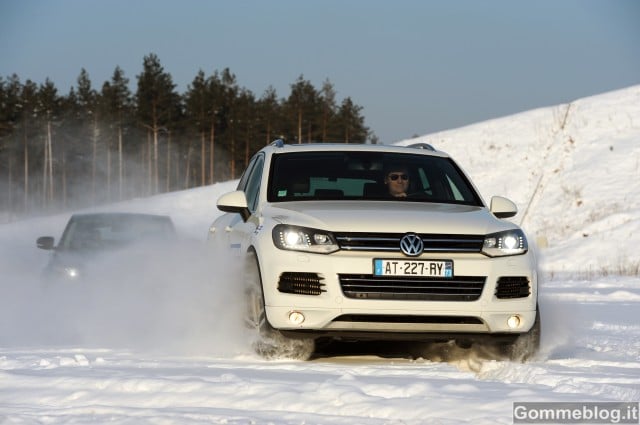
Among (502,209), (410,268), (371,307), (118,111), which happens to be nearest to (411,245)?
(410,268)

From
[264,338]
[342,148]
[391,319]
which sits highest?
[342,148]

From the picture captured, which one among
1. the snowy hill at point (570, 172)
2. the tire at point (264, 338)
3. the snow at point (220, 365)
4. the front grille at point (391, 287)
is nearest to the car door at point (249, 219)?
the snow at point (220, 365)

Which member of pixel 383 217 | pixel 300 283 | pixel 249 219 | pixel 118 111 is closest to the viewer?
pixel 300 283

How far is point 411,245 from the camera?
322 inches

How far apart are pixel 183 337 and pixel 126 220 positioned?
734 cm

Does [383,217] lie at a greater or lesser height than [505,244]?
greater

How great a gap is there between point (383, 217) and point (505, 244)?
0.87 metres

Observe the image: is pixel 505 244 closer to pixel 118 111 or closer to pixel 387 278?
pixel 387 278

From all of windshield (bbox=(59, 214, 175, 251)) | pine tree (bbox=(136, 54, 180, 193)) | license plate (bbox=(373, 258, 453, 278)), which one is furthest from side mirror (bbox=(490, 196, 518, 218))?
pine tree (bbox=(136, 54, 180, 193))

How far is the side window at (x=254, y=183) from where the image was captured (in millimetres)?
9844

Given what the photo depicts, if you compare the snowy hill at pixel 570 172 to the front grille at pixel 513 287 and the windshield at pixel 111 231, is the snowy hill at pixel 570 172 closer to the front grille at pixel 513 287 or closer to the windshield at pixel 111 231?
the windshield at pixel 111 231

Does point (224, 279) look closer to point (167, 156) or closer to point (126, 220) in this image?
point (126, 220)

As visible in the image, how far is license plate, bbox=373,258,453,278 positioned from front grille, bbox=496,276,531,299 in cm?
42

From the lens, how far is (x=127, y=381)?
685 centimetres
